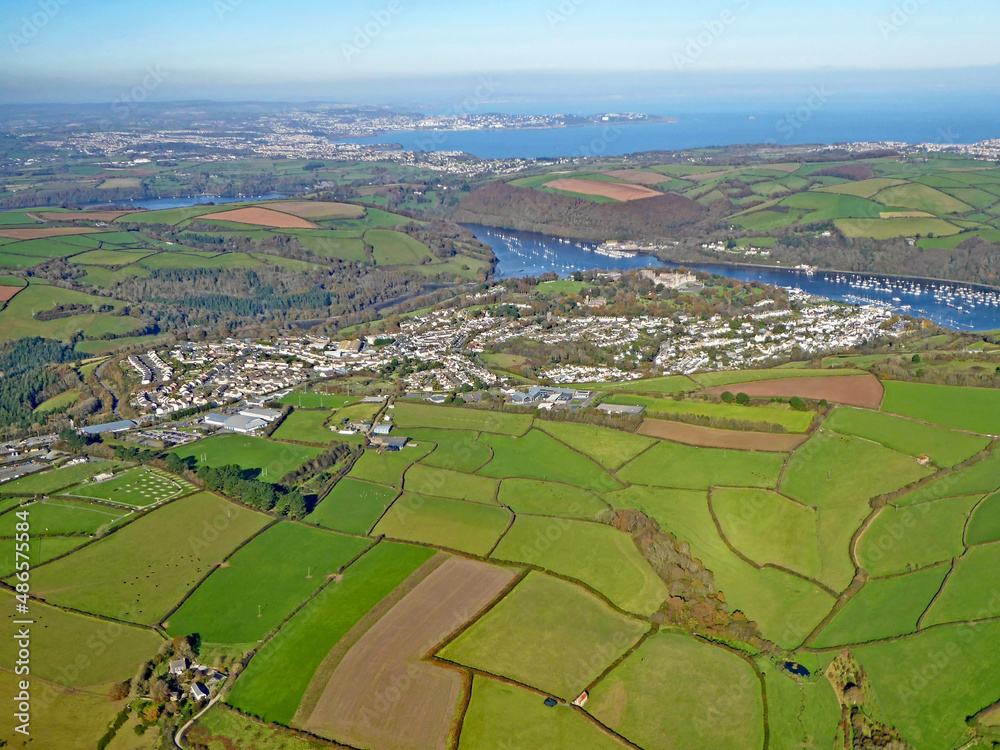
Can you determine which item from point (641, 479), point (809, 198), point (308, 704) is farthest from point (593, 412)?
point (809, 198)

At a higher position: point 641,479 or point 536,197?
point 536,197

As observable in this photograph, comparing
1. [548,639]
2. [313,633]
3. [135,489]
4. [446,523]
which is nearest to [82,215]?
[135,489]

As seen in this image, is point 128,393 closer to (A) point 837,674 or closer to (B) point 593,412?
(B) point 593,412

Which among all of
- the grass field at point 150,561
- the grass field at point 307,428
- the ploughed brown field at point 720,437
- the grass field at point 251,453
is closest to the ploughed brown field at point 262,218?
the grass field at point 307,428

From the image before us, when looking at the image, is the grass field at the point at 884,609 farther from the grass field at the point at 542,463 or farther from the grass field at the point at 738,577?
the grass field at the point at 542,463

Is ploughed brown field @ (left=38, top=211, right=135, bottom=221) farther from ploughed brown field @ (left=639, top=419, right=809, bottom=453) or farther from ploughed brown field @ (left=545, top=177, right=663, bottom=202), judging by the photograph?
ploughed brown field @ (left=639, top=419, right=809, bottom=453)

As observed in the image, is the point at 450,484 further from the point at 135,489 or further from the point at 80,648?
the point at 80,648
